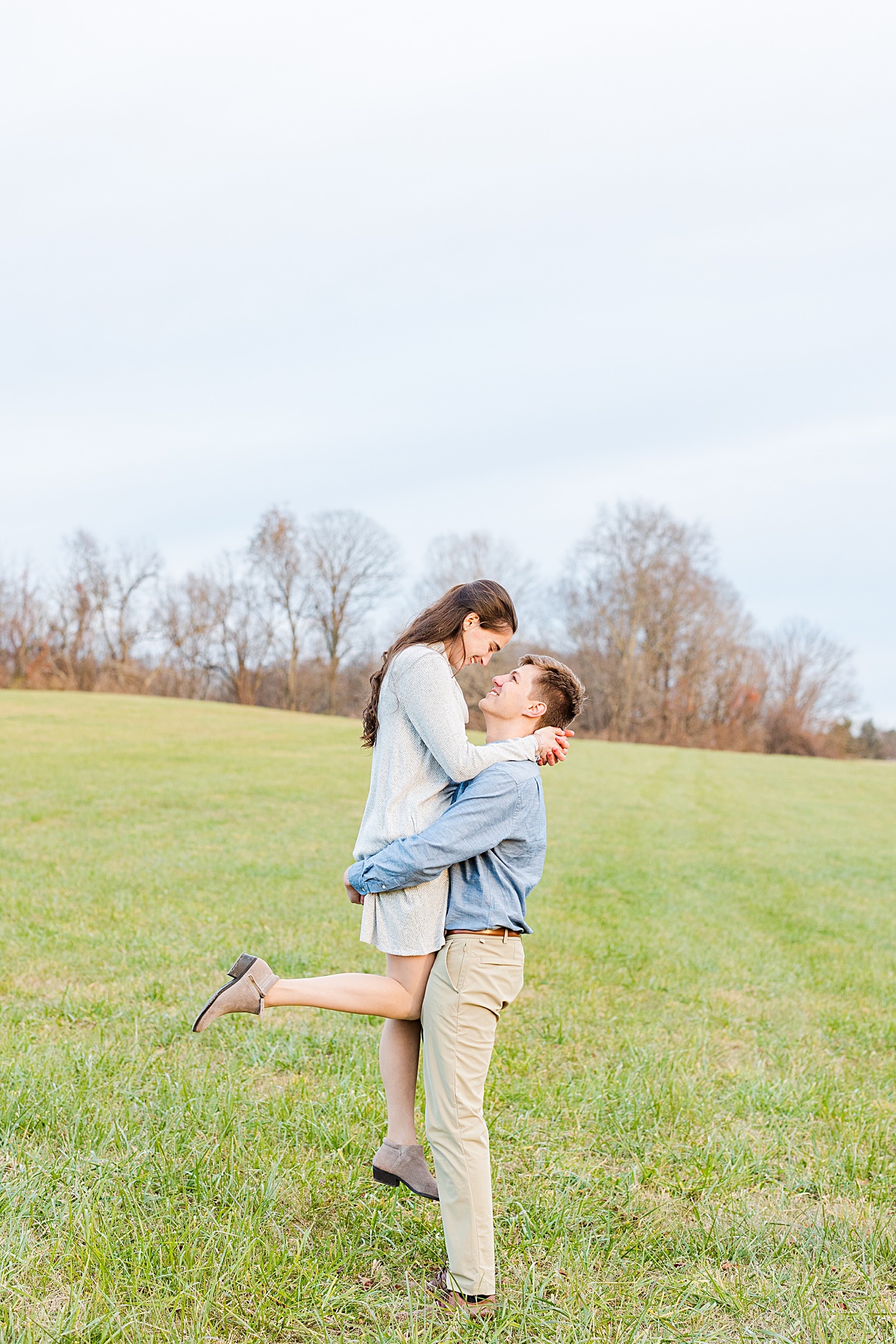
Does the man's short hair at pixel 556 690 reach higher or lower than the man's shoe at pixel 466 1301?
higher

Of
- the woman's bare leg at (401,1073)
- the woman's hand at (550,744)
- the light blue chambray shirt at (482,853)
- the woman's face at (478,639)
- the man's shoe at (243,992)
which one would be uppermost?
the woman's face at (478,639)

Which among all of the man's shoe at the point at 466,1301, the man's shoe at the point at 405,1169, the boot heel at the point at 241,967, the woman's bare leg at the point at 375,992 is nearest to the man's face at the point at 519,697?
the woman's bare leg at the point at 375,992

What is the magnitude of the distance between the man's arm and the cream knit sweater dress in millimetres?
67

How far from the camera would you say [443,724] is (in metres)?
2.88

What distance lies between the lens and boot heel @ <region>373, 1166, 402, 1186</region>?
3034 millimetres

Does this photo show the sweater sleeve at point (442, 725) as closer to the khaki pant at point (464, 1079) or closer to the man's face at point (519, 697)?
the man's face at point (519, 697)

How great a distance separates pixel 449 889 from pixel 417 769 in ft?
1.28

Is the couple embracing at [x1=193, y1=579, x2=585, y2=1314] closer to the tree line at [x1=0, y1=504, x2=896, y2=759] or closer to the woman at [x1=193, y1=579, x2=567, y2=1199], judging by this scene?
the woman at [x1=193, y1=579, x2=567, y2=1199]

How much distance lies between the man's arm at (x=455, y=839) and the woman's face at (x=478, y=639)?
424 millimetres

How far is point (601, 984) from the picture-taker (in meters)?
6.77

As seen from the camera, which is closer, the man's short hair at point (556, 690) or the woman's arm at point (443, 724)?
the woman's arm at point (443, 724)

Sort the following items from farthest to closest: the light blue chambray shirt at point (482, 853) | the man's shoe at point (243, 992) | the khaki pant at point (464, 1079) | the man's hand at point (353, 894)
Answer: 1. the man's hand at point (353, 894)
2. the man's shoe at point (243, 992)
3. the light blue chambray shirt at point (482, 853)
4. the khaki pant at point (464, 1079)

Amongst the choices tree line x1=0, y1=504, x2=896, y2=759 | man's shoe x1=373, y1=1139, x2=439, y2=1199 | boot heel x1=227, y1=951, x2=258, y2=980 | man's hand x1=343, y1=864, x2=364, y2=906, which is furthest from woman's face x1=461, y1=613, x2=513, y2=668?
tree line x1=0, y1=504, x2=896, y2=759

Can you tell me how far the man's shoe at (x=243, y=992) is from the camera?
2.90 metres
